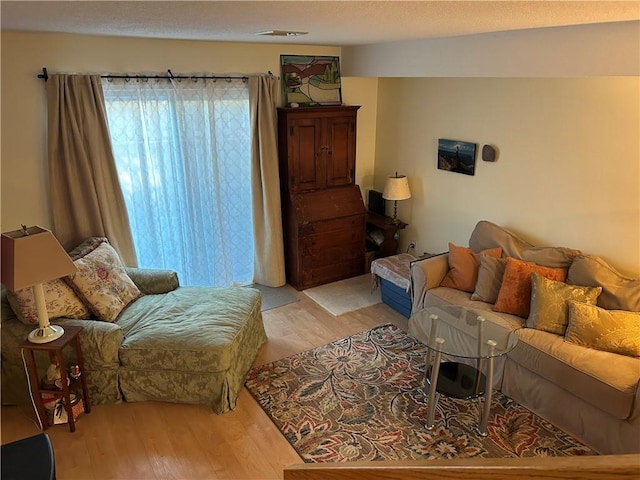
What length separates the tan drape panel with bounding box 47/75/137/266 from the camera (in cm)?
344

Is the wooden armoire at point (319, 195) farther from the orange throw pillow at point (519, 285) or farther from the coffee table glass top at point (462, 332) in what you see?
the orange throw pillow at point (519, 285)

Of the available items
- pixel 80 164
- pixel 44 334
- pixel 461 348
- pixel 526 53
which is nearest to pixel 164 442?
pixel 44 334

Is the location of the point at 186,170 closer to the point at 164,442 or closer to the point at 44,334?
the point at 44,334

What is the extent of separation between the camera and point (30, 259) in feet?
8.48

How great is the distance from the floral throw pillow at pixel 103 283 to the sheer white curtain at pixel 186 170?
680 millimetres

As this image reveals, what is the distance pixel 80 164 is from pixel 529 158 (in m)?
3.51

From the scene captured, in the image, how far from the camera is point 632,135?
9.98 feet

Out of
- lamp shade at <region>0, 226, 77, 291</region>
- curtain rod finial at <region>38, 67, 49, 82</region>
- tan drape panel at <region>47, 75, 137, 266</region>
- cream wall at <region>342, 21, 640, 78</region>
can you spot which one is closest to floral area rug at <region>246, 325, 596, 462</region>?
lamp shade at <region>0, 226, 77, 291</region>

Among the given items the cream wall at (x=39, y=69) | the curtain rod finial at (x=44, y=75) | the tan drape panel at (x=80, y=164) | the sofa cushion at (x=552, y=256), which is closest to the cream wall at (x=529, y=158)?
the sofa cushion at (x=552, y=256)

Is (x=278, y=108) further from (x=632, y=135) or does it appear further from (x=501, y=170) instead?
(x=632, y=135)

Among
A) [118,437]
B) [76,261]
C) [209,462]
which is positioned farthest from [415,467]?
[76,261]

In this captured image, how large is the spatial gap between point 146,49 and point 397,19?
2.42 metres

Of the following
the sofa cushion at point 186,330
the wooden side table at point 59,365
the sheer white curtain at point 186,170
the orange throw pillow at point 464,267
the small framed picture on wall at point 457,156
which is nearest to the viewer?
the wooden side table at point 59,365

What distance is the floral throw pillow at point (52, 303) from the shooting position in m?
2.85
